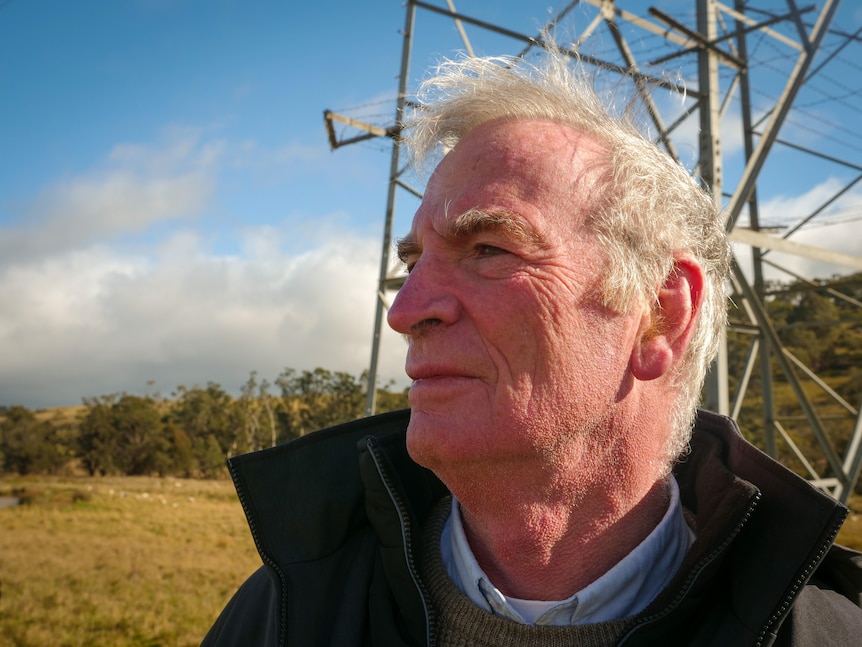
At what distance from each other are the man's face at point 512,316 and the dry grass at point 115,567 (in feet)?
30.7

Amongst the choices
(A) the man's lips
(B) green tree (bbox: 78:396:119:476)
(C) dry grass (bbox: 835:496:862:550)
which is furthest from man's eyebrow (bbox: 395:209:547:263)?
(B) green tree (bbox: 78:396:119:476)

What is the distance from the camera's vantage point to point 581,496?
5.33ft

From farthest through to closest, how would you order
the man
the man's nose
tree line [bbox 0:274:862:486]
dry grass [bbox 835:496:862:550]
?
tree line [bbox 0:274:862:486] → dry grass [bbox 835:496:862:550] → the man's nose → the man

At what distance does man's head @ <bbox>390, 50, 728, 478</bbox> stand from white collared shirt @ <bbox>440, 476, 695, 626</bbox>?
29 centimetres

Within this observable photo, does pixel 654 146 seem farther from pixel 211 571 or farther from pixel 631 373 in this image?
pixel 211 571

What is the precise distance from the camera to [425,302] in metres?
1.61

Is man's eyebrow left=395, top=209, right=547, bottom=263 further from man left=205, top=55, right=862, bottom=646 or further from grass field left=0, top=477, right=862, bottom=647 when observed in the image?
grass field left=0, top=477, right=862, bottom=647

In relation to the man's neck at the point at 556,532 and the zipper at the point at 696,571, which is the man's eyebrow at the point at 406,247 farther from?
the zipper at the point at 696,571

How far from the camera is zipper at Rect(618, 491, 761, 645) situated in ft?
4.58

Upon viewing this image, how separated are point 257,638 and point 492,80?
171 centimetres

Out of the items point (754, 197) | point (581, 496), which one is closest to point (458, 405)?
point (581, 496)

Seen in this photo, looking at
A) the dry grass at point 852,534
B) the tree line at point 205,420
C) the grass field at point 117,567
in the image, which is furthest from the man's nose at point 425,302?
the tree line at point 205,420

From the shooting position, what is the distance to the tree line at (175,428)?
1629 inches

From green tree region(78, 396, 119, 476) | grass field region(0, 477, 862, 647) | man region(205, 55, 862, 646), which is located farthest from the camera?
green tree region(78, 396, 119, 476)
